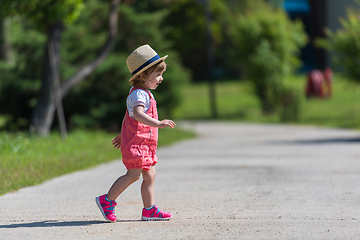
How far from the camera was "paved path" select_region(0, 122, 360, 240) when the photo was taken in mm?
4441

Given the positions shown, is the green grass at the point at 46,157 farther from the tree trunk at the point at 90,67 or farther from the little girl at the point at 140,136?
the little girl at the point at 140,136

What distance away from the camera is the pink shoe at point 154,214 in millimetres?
4930

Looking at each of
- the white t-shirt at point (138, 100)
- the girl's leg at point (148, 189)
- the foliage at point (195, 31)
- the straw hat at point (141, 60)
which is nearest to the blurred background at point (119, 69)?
the straw hat at point (141, 60)

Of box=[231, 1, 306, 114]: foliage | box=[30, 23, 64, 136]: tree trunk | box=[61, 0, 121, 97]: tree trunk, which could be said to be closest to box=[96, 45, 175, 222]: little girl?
box=[30, 23, 64, 136]: tree trunk

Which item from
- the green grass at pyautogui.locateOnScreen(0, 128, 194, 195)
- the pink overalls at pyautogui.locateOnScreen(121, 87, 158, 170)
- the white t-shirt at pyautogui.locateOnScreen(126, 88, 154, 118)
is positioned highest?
the white t-shirt at pyautogui.locateOnScreen(126, 88, 154, 118)

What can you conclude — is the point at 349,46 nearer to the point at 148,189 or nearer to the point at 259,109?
the point at 148,189

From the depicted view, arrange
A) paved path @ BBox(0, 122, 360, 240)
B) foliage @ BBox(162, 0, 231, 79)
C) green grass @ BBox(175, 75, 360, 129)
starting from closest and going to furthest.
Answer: paved path @ BBox(0, 122, 360, 240) → green grass @ BBox(175, 75, 360, 129) → foliage @ BBox(162, 0, 231, 79)

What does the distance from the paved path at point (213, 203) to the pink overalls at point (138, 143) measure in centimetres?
52

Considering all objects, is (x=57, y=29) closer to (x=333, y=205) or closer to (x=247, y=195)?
(x=247, y=195)

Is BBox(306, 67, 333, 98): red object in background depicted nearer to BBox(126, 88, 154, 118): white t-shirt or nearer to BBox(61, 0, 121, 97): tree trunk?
BBox(61, 0, 121, 97): tree trunk

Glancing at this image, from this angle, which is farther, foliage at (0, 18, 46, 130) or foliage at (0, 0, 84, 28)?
foliage at (0, 18, 46, 130)

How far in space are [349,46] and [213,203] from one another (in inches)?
360

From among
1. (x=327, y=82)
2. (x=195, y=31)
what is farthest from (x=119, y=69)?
(x=195, y=31)

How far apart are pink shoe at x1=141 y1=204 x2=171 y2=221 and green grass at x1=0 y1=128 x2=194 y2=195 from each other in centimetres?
222
